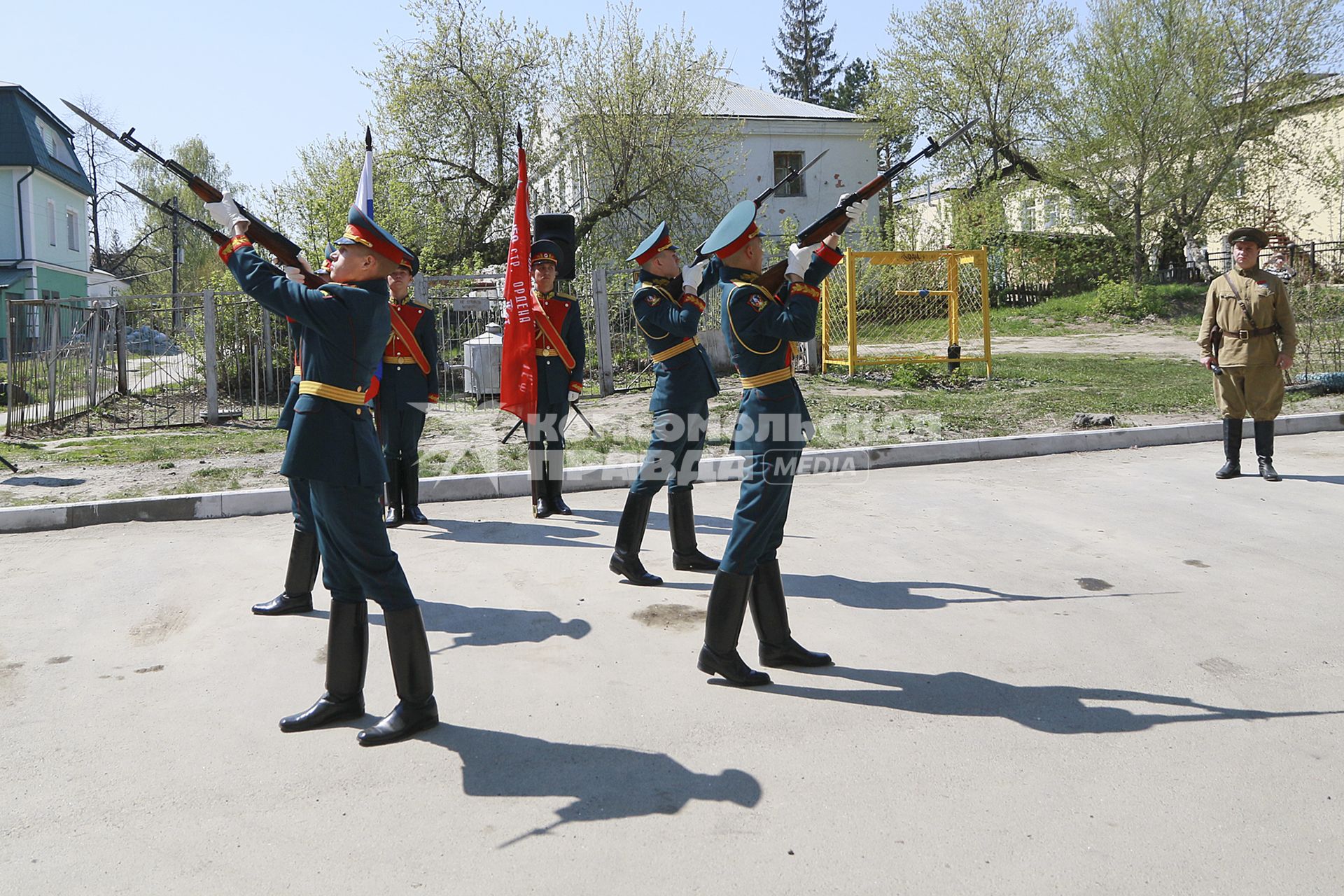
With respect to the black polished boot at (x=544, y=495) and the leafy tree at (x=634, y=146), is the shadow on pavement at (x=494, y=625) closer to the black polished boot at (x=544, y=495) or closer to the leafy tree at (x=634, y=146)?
the black polished boot at (x=544, y=495)

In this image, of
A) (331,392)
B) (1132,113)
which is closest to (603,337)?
(331,392)

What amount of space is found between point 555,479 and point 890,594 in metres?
3.15

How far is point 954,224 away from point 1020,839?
2871cm

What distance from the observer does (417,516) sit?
754 cm

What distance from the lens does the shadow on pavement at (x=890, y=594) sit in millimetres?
5320

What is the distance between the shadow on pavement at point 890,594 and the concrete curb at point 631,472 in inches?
139

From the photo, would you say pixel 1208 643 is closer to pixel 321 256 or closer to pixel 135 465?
pixel 135 465

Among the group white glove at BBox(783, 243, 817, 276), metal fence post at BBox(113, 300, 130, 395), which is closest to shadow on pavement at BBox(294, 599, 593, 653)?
white glove at BBox(783, 243, 817, 276)

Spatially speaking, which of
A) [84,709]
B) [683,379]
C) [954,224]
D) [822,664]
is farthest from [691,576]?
[954,224]

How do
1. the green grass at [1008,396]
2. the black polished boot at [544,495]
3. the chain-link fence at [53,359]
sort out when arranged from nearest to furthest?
the black polished boot at [544,495], the green grass at [1008,396], the chain-link fence at [53,359]

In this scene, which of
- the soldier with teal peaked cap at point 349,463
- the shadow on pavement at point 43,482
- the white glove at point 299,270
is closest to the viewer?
the soldier with teal peaked cap at point 349,463

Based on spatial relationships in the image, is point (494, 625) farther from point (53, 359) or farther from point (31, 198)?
point (31, 198)

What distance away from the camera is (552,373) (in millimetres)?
7793

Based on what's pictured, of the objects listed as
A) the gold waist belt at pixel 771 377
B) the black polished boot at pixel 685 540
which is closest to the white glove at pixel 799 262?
the gold waist belt at pixel 771 377
